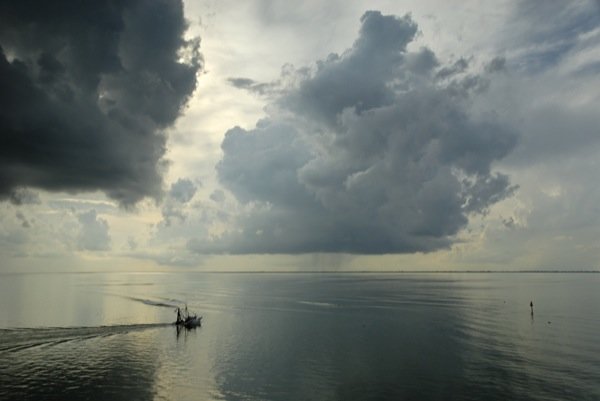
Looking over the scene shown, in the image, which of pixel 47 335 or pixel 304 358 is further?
pixel 47 335

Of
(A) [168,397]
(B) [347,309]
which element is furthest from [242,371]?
(B) [347,309]

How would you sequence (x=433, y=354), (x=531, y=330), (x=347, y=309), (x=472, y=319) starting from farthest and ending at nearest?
(x=347, y=309), (x=472, y=319), (x=531, y=330), (x=433, y=354)

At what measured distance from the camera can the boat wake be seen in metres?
90.4

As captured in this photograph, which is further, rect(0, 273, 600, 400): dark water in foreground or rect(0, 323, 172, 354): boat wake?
rect(0, 323, 172, 354): boat wake

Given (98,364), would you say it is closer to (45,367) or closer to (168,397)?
(45,367)

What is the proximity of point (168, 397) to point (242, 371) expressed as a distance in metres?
15.8

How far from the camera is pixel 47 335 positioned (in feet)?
328

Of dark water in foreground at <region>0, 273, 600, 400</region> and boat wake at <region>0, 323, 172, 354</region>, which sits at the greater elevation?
boat wake at <region>0, 323, 172, 354</region>

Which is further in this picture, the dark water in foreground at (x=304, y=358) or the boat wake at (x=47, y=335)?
Answer: the boat wake at (x=47, y=335)

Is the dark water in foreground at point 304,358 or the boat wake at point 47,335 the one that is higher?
the boat wake at point 47,335

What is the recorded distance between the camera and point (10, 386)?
63812 millimetres

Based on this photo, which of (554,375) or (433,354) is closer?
(554,375)

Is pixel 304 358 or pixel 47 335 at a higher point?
→ pixel 47 335

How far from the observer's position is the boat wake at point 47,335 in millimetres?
90438
